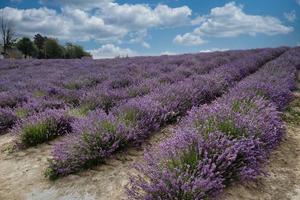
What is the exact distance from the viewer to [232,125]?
3418 millimetres

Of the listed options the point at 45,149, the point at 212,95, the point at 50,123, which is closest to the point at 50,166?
the point at 45,149

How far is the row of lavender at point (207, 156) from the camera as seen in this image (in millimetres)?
2596

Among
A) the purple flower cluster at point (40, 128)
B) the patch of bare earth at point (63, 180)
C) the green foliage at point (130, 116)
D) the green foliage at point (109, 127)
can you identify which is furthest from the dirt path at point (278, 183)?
the purple flower cluster at point (40, 128)

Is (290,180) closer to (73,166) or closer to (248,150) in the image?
(248,150)

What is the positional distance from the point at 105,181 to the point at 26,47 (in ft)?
161

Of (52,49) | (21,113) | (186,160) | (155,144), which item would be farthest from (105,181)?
(52,49)

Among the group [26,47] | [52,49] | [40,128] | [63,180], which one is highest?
[26,47]

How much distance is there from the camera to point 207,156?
9.76ft

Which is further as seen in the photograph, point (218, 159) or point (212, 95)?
point (212, 95)

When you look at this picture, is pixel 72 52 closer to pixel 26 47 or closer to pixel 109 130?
pixel 26 47

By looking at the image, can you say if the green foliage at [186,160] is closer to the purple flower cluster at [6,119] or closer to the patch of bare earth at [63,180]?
the patch of bare earth at [63,180]

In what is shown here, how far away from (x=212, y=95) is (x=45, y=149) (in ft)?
10.6

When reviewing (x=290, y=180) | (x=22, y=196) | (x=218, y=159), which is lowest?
(x=22, y=196)

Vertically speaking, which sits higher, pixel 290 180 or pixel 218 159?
pixel 218 159
